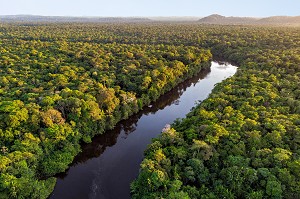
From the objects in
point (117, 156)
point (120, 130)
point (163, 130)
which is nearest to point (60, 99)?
point (120, 130)

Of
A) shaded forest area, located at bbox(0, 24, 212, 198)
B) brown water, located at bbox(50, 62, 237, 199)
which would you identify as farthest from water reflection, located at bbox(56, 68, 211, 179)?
shaded forest area, located at bbox(0, 24, 212, 198)

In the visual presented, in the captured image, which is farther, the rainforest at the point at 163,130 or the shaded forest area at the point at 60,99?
the shaded forest area at the point at 60,99

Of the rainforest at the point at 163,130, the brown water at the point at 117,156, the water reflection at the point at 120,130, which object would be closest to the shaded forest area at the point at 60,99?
the rainforest at the point at 163,130

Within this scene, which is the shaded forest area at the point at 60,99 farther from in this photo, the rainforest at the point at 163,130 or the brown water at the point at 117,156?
the brown water at the point at 117,156

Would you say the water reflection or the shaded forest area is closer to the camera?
the shaded forest area

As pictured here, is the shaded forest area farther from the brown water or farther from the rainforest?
the brown water

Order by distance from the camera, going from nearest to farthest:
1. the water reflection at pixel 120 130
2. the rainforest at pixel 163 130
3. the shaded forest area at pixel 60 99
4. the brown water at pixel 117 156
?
the rainforest at pixel 163 130, the shaded forest area at pixel 60 99, the brown water at pixel 117 156, the water reflection at pixel 120 130
